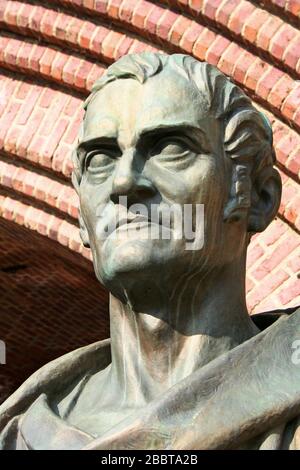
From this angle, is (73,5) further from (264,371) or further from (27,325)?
(264,371)

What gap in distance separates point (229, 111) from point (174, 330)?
42 centimetres

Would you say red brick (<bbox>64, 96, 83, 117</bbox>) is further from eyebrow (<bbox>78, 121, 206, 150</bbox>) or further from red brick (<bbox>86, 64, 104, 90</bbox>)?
eyebrow (<bbox>78, 121, 206, 150</bbox>)

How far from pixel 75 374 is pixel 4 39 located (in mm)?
4440

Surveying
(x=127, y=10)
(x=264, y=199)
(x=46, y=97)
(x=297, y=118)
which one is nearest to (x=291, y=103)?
(x=297, y=118)

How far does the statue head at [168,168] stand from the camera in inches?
95.8

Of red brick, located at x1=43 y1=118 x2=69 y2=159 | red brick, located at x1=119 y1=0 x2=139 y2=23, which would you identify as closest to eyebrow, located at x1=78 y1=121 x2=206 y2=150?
red brick, located at x1=119 y1=0 x2=139 y2=23

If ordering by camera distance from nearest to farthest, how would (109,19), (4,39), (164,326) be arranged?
(164,326)
(109,19)
(4,39)

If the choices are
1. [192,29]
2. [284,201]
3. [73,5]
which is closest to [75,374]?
[284,201]

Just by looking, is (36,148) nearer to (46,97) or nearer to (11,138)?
(11,138)

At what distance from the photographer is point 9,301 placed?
838cm

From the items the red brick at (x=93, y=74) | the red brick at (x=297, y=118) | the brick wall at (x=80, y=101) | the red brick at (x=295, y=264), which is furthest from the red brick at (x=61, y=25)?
the red brick at (x=295, y=264)

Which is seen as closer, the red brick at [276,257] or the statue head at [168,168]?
the statue head at [168,168]

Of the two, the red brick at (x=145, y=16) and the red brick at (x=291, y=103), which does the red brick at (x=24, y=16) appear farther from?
the red brick at (x=291, y=103)

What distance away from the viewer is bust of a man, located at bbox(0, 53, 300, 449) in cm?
236
